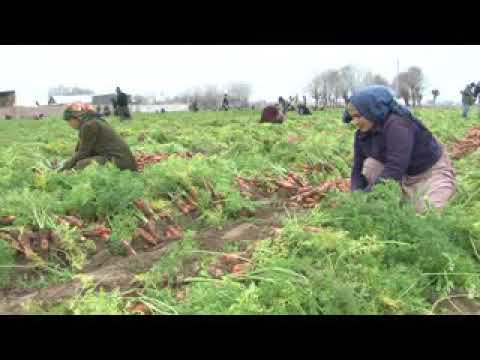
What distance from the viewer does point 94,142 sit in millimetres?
6844

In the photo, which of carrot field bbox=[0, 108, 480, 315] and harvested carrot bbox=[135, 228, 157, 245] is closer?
carrot field bbox=[0, 108, 480, 315]

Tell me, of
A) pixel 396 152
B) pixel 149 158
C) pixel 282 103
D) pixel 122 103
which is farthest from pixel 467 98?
pixel 396 152

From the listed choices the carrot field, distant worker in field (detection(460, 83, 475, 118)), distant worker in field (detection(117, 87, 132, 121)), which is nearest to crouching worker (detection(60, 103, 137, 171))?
the carrot field

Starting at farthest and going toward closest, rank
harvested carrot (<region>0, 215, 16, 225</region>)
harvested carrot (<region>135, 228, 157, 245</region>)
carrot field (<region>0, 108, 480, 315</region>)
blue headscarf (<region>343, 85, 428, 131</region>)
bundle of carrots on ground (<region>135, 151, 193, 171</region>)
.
A: bundle of carrots on ground (<region>135, 151, 193, 171</region>) → harvested carrot (<region>135, 228, 157, 245</region>) → harvested carrot (<region>0, 215, 16, 225</region>) → blue headscarf (<region>343, 85, 428, 131</region>) → carrot field (<region>0, 108, 480, 315</region>)

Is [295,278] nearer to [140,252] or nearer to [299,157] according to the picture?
[140,252]

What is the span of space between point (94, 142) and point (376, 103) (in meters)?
3.89

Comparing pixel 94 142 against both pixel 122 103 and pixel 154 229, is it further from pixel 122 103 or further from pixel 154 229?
pixel 122 103

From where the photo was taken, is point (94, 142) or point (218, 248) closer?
point (218, 248)

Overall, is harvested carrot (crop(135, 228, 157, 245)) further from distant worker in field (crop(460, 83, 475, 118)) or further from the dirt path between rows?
distant worker in field (crop(460, 83, 475, 118))

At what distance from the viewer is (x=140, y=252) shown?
4930 millimetres

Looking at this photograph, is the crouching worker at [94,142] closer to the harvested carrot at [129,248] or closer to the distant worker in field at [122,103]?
the harvested carrot at [129,248]

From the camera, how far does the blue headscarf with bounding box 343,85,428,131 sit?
14.3 ft

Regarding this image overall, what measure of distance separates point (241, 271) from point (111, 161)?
3.76 meters

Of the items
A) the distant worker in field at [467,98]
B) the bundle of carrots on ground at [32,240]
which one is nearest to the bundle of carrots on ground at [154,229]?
the bundle of carrots on ground at [32,240]
